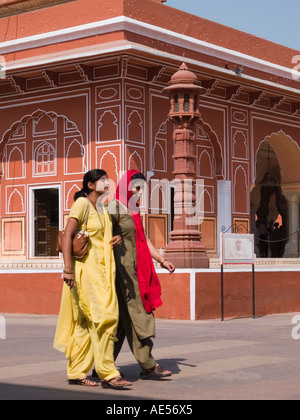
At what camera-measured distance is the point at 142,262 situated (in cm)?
715

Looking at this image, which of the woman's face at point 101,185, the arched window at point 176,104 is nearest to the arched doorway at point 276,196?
the arched window at point 176,104

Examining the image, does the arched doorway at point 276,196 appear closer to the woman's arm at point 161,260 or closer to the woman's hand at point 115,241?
the woman's arm at point 161,260

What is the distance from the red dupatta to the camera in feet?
23.2

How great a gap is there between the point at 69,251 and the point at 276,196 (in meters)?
20.5

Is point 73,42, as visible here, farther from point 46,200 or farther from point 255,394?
point 255,394

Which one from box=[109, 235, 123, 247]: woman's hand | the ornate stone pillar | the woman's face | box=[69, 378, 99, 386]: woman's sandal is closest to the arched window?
the ornate stone pillar

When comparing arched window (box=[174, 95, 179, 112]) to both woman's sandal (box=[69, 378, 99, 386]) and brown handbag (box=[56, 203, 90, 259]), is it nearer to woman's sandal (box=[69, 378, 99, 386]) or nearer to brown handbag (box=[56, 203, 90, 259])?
brown handbag (box=[56, 203, 90, 259])

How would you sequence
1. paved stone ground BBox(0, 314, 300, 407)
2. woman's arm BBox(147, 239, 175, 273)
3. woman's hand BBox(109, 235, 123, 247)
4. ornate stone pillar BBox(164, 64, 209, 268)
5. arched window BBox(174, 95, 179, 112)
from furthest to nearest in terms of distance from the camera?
arched window BBox(174, 95, 179, 112), ornate stone pillar BBox(164, 64, 209, 268), woman's arm BBox(147, 239, 175, 273), woman's hand BBox(109, 235, 123, 247), paved stone ground BBox(0, 314, 300, 407)

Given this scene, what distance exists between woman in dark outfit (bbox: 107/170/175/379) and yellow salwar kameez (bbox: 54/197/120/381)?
0.97 ft

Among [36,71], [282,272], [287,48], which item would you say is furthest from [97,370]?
[287,48]

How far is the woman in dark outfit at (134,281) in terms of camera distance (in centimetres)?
694

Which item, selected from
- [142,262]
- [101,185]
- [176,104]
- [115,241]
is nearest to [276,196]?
[176,104]

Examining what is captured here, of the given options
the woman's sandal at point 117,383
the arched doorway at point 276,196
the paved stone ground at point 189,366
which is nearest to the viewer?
the paved stone ground at point 189,366

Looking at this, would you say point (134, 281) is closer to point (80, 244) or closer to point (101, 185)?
point (80, 244)
